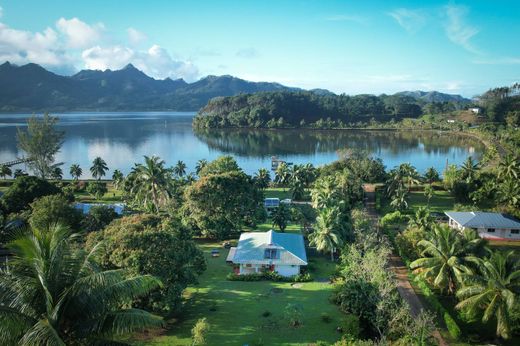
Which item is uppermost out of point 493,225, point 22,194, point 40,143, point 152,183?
point 40,143

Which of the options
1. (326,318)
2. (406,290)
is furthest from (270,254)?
(406,290)

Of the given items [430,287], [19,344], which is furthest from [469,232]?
[19,344]

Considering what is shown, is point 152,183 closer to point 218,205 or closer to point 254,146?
point 218,205

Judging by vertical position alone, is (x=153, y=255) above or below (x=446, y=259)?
above

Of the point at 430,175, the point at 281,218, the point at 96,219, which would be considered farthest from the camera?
the point at 430,175

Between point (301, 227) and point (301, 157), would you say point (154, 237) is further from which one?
point (301, 157)

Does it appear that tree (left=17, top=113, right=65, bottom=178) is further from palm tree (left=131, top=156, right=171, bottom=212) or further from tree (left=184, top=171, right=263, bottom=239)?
tree (left=184, top=171, right=263, bottom=239)

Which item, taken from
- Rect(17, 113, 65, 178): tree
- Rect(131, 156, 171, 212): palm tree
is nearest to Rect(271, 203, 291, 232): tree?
Rect(131, 156, 171, 212): palm tree
